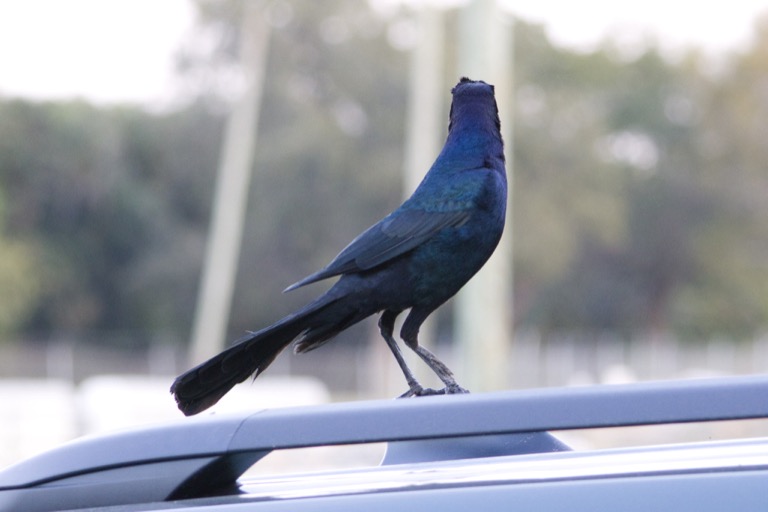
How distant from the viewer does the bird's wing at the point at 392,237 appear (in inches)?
93.0

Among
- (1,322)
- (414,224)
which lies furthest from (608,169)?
(414,224)

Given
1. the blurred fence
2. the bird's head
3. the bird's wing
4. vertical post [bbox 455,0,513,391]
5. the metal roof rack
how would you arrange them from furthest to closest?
the blurred fence → vertical post [bbox 455,0,513,391] → the bird's head → the bird's wing → the metal roof rack

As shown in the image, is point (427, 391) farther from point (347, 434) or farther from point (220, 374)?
point (347, 434)

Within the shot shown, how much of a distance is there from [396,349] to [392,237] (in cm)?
22

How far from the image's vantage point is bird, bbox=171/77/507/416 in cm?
237

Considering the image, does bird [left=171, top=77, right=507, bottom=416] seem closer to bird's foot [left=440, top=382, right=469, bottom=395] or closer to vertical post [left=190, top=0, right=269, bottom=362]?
bird's foot [left=440, top=382, right=469, bottom=395]

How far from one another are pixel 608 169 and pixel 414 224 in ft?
140

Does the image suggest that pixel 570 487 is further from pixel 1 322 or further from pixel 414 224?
pixel 1 322

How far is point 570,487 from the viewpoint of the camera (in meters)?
1.51

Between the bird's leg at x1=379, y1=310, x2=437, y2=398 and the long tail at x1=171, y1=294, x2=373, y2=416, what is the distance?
87 mm

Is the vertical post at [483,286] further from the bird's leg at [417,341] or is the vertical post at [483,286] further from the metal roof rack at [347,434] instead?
the metal roof rack at [347,434]

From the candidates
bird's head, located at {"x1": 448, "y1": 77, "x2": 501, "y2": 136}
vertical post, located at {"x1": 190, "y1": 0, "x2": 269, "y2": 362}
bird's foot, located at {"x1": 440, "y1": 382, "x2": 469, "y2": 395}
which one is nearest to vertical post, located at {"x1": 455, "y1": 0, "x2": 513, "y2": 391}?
bird's head, located at {"x1": 448, "y1": 77, "x2": 501, "y2": 136}

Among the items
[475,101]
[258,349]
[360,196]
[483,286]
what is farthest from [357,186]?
[258,349]

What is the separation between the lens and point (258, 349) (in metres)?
2.20
